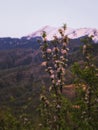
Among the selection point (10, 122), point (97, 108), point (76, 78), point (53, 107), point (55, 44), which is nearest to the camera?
point (55, 44)

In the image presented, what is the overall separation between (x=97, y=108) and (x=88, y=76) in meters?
2.66

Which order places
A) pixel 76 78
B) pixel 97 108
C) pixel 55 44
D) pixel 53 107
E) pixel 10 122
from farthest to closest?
pixel 10 122 < pixel 76 78 < pixel 97 108 < pixel 53 107 < pixel 55 44

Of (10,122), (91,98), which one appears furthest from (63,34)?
(10,122)

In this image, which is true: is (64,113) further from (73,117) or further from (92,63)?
(92,63)

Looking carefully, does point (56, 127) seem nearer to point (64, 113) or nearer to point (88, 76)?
point (64, 113)

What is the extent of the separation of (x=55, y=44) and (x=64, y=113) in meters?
6.44

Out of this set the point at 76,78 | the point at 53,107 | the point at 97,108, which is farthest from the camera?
the point at 76,78

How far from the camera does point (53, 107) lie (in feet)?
81.7

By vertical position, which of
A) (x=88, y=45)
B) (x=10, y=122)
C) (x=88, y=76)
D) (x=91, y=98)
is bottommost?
(x=10, y=122)

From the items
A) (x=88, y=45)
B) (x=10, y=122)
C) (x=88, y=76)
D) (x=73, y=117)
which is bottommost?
(x=10, y=122)

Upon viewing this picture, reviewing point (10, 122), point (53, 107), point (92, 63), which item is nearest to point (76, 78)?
point (92, 63)

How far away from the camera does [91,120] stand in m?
26.3

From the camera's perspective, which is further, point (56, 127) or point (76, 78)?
point (76, 78)

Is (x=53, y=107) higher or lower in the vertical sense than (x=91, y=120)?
higher
